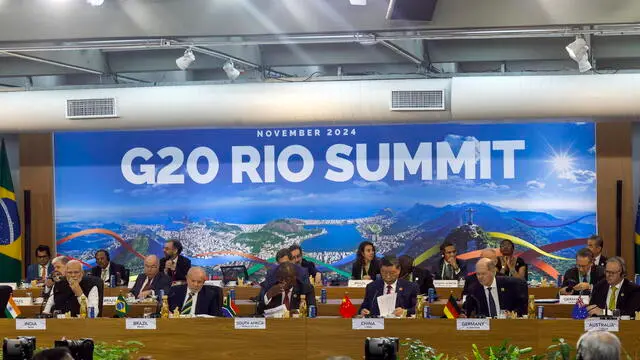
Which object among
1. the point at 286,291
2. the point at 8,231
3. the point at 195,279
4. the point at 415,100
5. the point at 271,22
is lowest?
the point at 286,291

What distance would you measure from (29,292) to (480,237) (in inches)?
207

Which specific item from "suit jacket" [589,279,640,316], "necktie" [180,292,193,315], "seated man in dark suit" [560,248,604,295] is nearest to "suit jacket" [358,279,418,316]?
"necktie" [180,292,193,315]

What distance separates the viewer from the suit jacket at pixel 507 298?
25.0ft

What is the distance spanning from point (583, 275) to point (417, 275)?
5.43 feet

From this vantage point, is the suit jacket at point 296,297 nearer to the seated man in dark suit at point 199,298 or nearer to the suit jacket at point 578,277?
the seated man in dark suit at point 199,298

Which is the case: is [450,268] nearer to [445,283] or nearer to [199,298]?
[445,283]

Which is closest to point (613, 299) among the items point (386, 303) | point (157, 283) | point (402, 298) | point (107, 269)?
point (402, 298)

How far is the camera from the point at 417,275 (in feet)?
31.7

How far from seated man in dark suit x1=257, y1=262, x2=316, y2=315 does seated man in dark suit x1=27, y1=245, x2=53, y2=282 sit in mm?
4405

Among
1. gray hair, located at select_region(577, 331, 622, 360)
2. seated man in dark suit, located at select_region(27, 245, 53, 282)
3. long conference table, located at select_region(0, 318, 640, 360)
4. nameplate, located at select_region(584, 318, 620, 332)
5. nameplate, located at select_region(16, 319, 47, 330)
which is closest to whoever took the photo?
gray hair, located at select_region(577, 331, 622, 360)

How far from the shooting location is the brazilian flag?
41.8 feet

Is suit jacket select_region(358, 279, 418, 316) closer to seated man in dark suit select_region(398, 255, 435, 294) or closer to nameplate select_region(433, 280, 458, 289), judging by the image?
seated man in dark suit select_region(398, 255, 435, 294)

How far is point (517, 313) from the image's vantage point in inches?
295

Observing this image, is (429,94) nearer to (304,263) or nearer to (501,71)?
(501,71)
